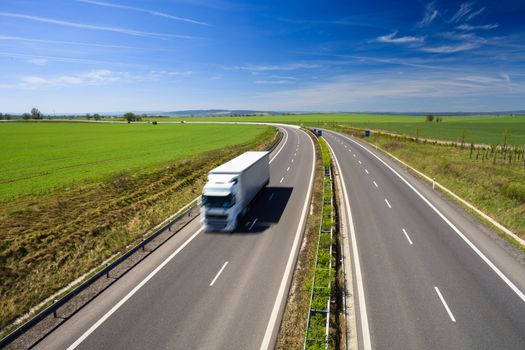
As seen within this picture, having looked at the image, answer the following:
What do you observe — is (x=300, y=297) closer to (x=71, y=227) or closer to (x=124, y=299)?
(x=124, y=299)

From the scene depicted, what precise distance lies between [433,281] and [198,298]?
35.0 ft

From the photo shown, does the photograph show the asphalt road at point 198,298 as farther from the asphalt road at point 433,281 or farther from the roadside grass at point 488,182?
the roadside grass at point 488,182

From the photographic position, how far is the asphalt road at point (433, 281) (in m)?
10.2

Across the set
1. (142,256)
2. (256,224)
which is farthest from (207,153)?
(142,256)

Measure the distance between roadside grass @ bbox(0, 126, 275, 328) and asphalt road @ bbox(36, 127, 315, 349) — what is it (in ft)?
9.91

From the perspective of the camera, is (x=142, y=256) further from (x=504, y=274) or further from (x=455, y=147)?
(x=455, y=147)

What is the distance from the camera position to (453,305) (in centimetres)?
1167

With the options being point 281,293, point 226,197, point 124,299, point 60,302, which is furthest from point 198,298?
point 226,197

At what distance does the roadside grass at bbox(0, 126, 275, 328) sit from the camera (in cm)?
1389

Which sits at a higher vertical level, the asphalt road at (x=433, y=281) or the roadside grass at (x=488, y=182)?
the roadside grass at (x=488, y=182)

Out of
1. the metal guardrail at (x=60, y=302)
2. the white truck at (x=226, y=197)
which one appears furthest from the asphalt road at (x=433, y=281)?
the metal guardrail at (x=60, y=302)

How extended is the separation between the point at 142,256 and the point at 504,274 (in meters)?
18.4

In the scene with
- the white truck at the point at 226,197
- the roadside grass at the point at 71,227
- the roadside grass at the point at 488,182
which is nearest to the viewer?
the roadside grass at the point at 71,227

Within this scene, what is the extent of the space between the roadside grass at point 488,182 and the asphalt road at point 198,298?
583 inches
